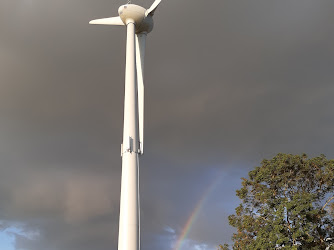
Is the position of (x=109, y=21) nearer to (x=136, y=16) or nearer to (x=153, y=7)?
(x=136, y=16)

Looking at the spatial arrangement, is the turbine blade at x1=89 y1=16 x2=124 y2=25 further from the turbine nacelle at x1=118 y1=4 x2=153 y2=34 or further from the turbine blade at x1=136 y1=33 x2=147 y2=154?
the turbine blade at x1=136 y1=33 x2=147 y2=154

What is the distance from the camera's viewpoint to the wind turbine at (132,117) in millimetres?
32312

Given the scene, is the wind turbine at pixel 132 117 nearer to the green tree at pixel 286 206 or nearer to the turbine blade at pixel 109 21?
the turbine blade at pixel 109 21

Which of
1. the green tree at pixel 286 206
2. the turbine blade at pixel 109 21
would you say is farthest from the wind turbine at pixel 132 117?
A: the green tree at pixel 286 206

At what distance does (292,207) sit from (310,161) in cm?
872

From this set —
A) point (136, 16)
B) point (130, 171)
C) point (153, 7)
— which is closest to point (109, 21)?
point (136, 16)

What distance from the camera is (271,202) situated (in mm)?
51312

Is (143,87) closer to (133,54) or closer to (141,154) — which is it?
(133,54)

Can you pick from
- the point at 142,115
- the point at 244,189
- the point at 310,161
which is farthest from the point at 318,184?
the point at 142,115

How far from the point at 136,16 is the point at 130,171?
20.0 metres

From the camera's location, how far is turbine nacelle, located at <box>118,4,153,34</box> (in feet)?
145

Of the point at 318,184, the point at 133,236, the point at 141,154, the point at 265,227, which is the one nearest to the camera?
the point at 133,236

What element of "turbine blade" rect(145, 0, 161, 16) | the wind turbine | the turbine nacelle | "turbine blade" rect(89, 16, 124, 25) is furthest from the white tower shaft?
"turbine blade" rect(89, 16, 124, 25)

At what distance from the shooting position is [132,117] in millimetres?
36906
